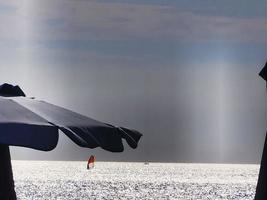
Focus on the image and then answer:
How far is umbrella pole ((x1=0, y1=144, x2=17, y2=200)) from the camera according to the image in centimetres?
558

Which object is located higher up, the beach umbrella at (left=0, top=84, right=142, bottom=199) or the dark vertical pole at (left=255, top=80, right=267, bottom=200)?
the beach umbrella at (left=0, top=84, right=142, bottom=199)

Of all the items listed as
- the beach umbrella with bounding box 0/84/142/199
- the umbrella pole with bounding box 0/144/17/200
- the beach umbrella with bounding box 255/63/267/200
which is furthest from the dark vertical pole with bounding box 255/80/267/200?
the umbrella pole with bounding box 0/144/17/200

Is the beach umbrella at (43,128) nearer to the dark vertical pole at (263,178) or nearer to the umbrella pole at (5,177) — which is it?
the umbrella pole at (5,177)

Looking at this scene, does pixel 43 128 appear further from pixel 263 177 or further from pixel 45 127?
pixel 263 177

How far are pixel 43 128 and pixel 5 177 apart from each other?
1314 mm

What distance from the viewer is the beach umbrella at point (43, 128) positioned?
4.38 m

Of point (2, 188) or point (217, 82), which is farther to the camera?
point (217, 82)

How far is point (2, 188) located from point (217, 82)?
63.1ft

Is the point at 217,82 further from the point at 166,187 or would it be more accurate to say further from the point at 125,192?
the point at 166,187

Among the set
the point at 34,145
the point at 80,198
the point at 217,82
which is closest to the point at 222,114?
Result: the point at 217,82

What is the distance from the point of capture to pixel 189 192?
3969cm

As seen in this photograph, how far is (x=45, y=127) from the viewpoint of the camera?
4.46 metres

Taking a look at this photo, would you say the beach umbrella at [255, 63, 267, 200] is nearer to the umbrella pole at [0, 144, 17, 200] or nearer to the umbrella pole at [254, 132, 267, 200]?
the umbrella pole at [254, 132, 267, 200]

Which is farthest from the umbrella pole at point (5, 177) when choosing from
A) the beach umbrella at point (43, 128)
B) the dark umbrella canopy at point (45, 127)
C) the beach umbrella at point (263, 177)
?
the beach umbrella at point (263, 177)
